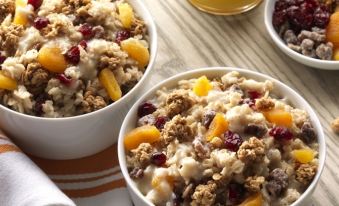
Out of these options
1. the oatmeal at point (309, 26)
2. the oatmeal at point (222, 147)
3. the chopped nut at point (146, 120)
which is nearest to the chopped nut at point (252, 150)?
the oatmeal at point (222, 147)

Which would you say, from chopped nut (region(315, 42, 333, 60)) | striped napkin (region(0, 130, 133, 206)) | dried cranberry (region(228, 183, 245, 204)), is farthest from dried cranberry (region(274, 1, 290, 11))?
dried cranberry (region(228, 183, 245, 204))

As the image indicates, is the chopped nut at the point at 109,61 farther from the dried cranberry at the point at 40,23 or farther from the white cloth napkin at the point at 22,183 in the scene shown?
the white cloth napkin at the point at 22,183

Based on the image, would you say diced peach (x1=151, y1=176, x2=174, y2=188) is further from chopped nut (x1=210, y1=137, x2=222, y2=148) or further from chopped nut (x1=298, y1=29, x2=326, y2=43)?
chopped nut (x1=298, y1=29, x2=326, y2=43)

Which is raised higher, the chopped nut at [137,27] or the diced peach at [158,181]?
the chopped nut at [137,27]

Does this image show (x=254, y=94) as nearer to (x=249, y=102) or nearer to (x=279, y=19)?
(x=249, y=102)

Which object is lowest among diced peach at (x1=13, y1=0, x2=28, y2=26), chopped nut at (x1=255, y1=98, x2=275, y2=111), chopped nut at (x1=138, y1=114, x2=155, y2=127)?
chopped nut at (x1=138, y1=114, x2=155, y2=127)

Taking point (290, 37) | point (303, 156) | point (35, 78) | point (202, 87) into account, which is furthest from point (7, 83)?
point (290, 37)

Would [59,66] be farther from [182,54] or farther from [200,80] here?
[182,54]
